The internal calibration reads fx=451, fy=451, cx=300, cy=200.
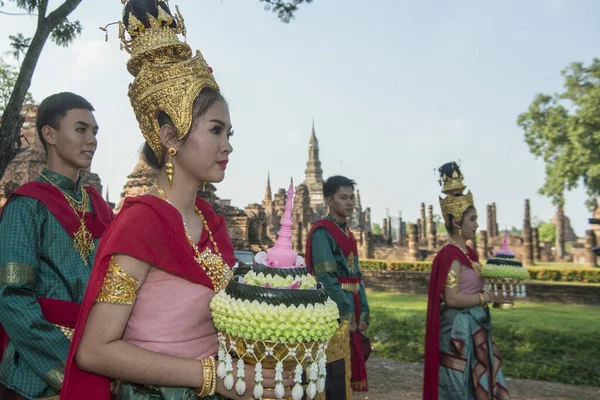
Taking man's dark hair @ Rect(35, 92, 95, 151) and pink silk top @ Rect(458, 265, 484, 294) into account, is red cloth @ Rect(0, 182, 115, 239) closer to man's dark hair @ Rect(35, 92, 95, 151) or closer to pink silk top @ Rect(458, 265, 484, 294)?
man's dark hair @ Rect(35, 92, 95, 151)

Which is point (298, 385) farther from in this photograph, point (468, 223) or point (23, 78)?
point (23, 78)

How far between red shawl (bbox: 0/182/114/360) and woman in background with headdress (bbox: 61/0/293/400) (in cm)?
75

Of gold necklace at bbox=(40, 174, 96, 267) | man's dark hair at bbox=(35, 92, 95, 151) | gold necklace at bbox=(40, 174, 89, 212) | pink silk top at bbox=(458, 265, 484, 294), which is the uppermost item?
man's dark hair at bbox=(35, 92, 95, 151)

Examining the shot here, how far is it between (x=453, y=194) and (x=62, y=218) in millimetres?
3726

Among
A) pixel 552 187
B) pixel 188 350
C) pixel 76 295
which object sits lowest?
pixel 188 350

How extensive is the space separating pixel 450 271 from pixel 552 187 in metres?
19.6

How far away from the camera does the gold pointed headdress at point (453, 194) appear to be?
15.0ft

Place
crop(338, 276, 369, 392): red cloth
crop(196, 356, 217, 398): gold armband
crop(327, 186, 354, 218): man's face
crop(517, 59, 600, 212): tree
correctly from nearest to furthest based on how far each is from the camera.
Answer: crop(196, 356, 217, 398): gold armband < crop(338, 276, 369, 392): red cloth < crop(327, 186, 354, 218): man's face < crop(517, 59, 600, 212): tree

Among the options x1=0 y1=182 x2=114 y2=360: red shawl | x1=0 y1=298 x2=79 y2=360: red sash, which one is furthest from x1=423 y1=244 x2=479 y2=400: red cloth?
x1=0 y1=298 x2=79 y2=360: red sash

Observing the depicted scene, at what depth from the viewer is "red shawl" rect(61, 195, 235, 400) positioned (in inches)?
53.1

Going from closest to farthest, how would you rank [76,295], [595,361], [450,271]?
[76,295]
[450,271]
[595,361]

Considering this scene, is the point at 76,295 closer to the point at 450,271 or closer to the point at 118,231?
the point at 118,231

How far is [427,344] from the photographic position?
4.42 m

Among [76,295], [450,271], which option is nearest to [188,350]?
[76,295]
